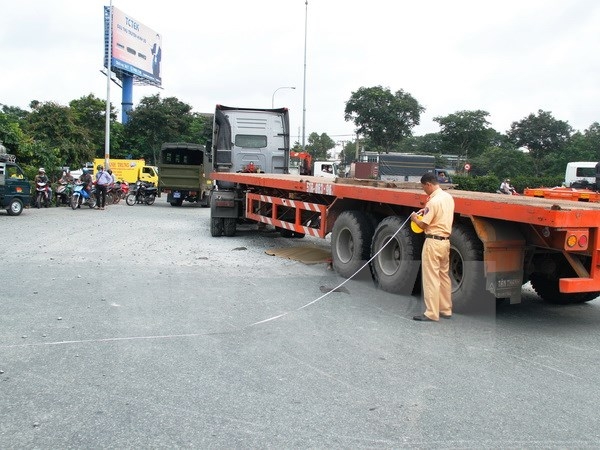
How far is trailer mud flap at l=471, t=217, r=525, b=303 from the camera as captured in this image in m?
6.38

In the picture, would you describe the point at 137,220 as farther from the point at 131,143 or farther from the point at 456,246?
the point at 131,143

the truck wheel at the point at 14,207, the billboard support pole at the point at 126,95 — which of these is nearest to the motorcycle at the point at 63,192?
the truck wheel at the point at 14,207

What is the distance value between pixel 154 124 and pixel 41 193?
27.6m

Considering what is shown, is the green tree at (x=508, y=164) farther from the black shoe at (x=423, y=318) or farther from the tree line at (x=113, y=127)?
the black shoe at (x=423, y=318)

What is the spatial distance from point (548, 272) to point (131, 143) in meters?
45.5

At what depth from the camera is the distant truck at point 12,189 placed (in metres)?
17.6

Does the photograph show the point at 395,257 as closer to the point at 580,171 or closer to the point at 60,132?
the point at 60,132

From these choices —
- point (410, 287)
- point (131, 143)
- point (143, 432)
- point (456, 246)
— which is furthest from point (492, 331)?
point (131, 143)

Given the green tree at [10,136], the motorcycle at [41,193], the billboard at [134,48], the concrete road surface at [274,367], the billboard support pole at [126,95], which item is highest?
the billboard at [134,48]

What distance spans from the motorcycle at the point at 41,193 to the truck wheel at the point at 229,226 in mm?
9811

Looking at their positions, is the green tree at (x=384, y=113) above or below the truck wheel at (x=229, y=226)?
above

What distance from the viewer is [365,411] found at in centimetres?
403

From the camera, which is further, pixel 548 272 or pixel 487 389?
pixel 548 272

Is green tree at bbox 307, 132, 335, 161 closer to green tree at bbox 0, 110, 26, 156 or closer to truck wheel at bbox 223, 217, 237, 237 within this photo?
green tree at bbox 0, 110, 26, 156
